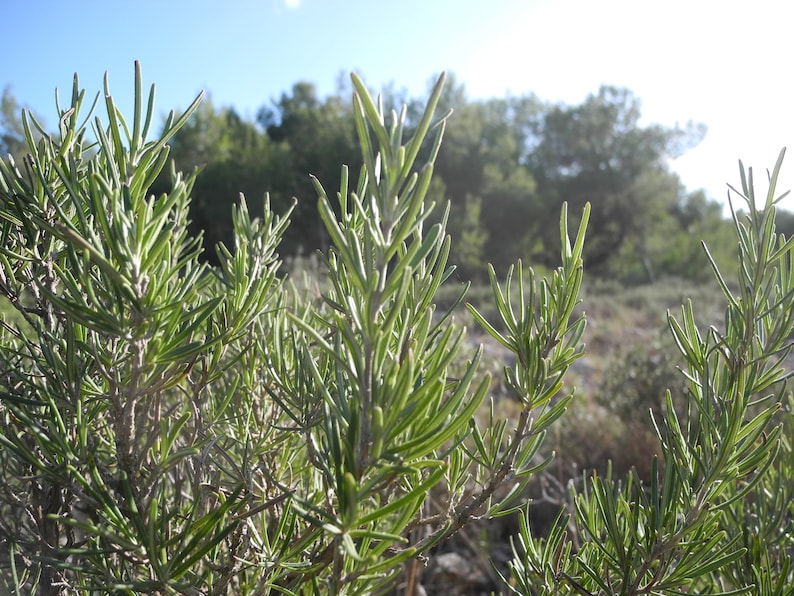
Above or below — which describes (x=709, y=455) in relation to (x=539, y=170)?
below

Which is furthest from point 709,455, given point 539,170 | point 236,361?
point 539,170

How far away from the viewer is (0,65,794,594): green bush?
0.45 meters

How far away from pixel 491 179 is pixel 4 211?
19007 mm

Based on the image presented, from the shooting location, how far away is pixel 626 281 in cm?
1811

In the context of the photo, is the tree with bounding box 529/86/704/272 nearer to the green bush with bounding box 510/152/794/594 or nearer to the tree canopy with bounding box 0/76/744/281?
the tree canopy with bounding box 0/76/744/281

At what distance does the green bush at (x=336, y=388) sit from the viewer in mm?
454

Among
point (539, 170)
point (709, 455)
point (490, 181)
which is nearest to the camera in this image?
point (709, 455)

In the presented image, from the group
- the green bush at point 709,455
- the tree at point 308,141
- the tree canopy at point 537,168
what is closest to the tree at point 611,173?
the tree canopy at point 537,168

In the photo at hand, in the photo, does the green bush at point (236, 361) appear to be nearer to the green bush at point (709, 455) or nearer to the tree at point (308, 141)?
the green bush at point (709, 455)

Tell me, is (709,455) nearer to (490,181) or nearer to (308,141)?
(490,181)

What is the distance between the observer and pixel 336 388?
64 centimetres

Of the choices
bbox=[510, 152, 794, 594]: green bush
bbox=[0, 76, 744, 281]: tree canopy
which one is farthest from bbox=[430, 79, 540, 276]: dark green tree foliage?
bbox=[510, 152, 794, 594]: green bush

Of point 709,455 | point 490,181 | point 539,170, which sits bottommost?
point 709,455

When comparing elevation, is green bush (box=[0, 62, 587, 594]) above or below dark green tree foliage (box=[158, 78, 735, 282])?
below
